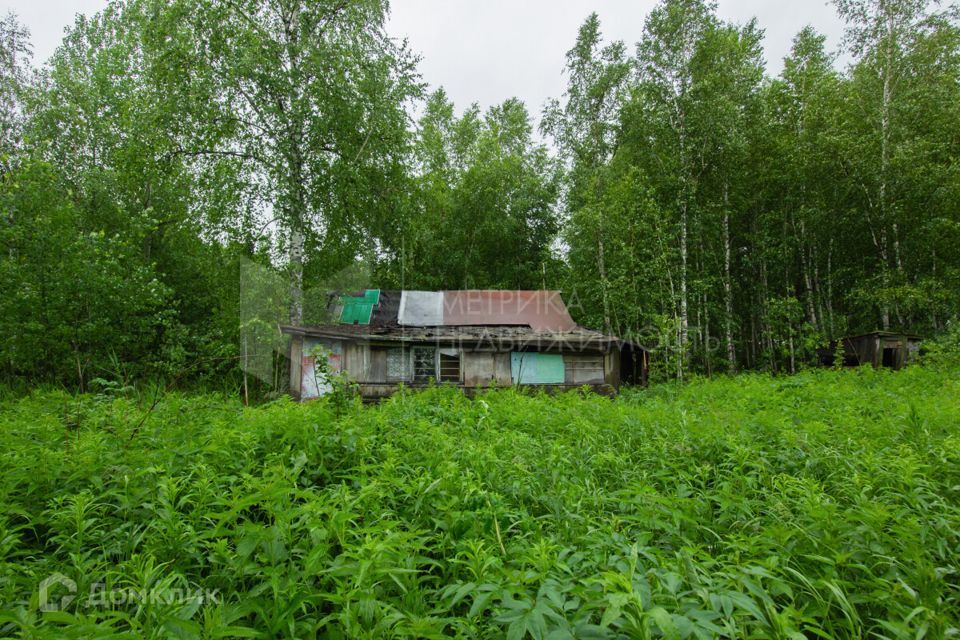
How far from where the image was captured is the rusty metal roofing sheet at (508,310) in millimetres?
17125

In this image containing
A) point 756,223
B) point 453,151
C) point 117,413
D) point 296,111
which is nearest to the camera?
point 117,413

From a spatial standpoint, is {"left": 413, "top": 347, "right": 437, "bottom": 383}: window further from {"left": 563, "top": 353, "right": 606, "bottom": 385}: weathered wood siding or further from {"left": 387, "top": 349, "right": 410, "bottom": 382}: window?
{"left": 563, "top": 353, "right": 606, "bottom": 385}: weathered wood siding

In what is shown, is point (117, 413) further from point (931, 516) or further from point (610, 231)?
point (610, 231)

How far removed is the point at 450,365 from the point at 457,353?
19.4 inches

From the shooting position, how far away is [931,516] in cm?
281

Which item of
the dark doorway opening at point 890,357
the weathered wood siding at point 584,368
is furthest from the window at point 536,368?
the dark doorway opening at point 890,357

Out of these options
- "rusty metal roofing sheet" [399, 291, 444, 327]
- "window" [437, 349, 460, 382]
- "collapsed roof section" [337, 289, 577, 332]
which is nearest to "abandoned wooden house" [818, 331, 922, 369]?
"collapsed roof section" [337, 289, 577, 332]

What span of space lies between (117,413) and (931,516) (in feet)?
22.6

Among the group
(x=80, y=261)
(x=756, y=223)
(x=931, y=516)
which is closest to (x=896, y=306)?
(x=756, y=223)

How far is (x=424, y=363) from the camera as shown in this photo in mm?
14578

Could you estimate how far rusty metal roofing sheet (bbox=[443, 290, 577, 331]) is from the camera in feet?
56.2

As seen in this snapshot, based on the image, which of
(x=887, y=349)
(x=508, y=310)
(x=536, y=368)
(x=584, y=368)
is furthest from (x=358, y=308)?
(x=887, y=349)

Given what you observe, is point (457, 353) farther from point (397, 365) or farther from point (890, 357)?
point (890, 357)

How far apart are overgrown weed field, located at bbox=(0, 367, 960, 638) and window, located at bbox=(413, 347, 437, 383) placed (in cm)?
940
